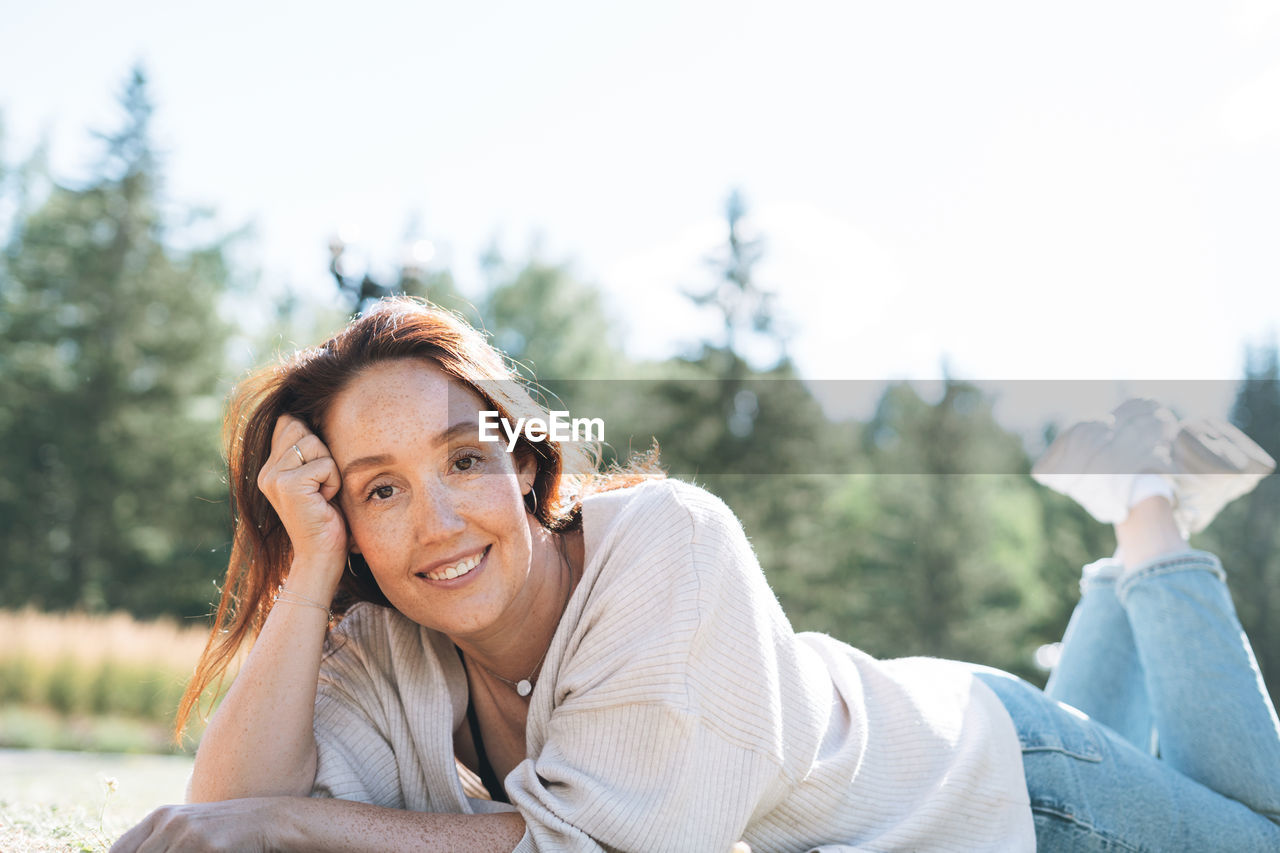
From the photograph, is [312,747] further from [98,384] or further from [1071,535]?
[98,384]

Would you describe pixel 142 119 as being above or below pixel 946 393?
above

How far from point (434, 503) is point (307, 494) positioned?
352 millimetres

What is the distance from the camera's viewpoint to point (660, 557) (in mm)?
2223

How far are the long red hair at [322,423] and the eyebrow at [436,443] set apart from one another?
4.7 inches

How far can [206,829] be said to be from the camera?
75.7 inches

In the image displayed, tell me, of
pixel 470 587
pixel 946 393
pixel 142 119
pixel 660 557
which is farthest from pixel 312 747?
pixel 142 119

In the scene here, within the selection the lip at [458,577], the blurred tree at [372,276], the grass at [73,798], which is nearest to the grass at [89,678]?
the blurred tree at [372,276]

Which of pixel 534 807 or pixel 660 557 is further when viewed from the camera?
pixel 660 557

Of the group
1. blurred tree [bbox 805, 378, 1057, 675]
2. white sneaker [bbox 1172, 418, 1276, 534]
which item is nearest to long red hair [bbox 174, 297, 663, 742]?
white sneaker [bbox 1172, 418, 1276, 534]

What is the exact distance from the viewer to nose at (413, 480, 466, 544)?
7.41 ft

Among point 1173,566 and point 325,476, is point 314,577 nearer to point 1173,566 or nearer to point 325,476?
point 325,476

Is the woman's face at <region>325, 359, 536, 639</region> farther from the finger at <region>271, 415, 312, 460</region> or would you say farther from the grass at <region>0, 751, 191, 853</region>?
the grass at <region>0, 751, 191, 853</region>

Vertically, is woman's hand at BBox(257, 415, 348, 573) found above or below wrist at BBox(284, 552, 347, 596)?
above

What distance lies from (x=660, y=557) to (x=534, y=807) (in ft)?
1.86
